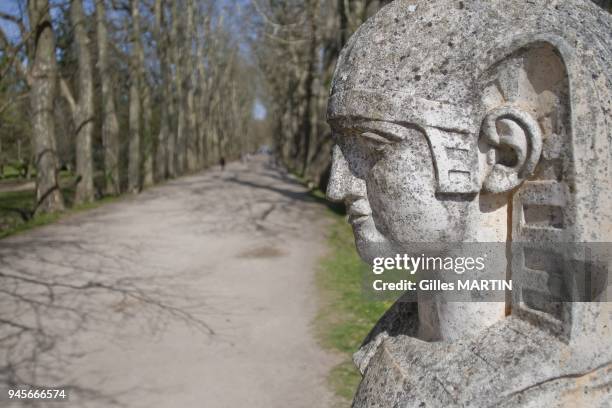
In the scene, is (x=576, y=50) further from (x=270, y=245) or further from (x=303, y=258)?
(x=270, y=245)

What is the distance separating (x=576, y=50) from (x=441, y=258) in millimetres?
726

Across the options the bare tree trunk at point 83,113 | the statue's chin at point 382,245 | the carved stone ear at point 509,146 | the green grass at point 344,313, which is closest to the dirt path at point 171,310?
the green grass at point 344,313

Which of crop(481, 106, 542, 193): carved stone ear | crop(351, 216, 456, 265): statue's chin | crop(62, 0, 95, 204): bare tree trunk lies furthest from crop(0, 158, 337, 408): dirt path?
crop(62, 0, 95, 204): bare tree trunk

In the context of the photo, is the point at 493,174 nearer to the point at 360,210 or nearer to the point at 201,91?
the point at 360,210

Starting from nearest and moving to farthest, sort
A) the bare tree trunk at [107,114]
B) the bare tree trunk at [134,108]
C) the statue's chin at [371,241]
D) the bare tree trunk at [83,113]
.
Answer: the statue's chin at [371,241] → the bare tree trunk at [83,113] → the bare tree trunk at [107,114] → the bare tree trunk at [134,108]

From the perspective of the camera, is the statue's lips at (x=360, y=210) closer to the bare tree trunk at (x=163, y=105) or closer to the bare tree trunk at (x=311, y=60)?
the bare tree trunk at (x=311, y=60)

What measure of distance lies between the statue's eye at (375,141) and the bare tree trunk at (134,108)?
21.4 meters

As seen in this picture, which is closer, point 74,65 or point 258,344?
point 258,344

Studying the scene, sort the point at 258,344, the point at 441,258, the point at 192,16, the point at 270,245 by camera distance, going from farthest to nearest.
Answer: the point at 192,16 < the point at 270,245 < the point at 258,344 < the point at 441,258

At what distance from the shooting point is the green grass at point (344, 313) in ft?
18.1

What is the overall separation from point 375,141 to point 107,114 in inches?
791

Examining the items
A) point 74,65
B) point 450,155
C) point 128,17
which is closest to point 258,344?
point 450,155

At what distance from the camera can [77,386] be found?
5.26 metres

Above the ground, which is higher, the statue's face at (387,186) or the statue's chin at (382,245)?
the statue's face at (387,186)
